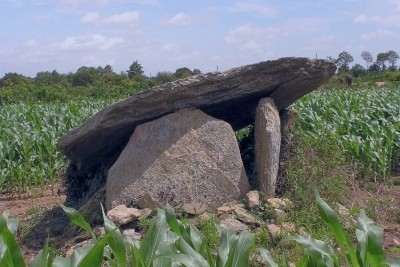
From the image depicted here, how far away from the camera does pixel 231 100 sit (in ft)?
26.1

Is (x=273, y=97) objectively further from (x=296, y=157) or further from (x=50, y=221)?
(x=50, y=221)

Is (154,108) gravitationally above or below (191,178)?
above

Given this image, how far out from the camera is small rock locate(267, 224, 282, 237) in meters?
6.48

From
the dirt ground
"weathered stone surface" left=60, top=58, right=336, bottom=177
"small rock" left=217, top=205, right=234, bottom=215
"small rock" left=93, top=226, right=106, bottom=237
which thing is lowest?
the dirt ground

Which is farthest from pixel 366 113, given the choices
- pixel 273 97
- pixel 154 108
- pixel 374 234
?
pixel 374 234

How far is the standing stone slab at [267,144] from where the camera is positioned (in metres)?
7.67

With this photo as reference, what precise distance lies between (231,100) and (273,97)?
527mm

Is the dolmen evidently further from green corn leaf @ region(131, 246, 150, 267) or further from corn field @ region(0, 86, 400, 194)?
green corn leaf @ region(131, 246, 150, 267)

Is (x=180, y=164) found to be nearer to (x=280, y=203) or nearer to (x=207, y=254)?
(x=280, y=203)

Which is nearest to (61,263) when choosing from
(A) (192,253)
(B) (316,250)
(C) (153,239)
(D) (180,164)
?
(C) (153,239)

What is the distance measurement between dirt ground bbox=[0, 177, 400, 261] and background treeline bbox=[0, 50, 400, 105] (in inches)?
401

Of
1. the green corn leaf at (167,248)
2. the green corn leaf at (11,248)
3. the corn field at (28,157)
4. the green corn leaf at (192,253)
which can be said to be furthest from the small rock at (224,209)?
the green corn leaf at (11,248)

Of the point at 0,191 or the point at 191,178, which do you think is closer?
the point at 191,178

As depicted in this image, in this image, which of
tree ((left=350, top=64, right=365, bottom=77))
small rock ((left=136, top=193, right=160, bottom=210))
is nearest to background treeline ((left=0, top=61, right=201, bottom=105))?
small rock ((left=136, top=193, right=160, bottom=210))
